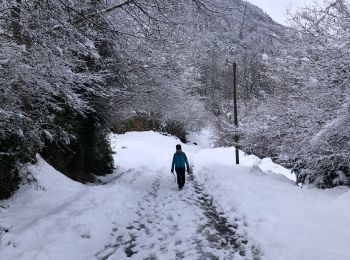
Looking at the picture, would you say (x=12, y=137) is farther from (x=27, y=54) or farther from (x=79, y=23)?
(x=79, y=23)

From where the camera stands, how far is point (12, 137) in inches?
354

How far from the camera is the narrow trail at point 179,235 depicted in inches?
290

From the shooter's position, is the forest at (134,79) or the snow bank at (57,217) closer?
the snow bank at (57,217)

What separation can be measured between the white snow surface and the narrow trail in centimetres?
2

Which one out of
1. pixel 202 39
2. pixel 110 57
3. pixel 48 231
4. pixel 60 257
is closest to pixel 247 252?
pixel 60 257

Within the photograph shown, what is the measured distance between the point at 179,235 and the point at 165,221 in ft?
4.25

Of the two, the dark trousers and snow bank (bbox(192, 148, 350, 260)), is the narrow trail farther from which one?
the dark trousers

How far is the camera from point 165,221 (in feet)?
32.0

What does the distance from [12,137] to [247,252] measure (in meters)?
5.45

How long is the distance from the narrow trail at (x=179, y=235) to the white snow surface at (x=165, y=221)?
20 mm

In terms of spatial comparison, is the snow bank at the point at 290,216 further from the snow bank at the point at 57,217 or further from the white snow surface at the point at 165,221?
the snow bank at the point at 57,217

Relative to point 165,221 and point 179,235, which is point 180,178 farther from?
point 179,235

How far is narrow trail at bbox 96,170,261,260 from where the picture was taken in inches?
290

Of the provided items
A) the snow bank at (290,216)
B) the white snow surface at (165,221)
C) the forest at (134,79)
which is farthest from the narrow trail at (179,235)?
the forest at (134,79)
